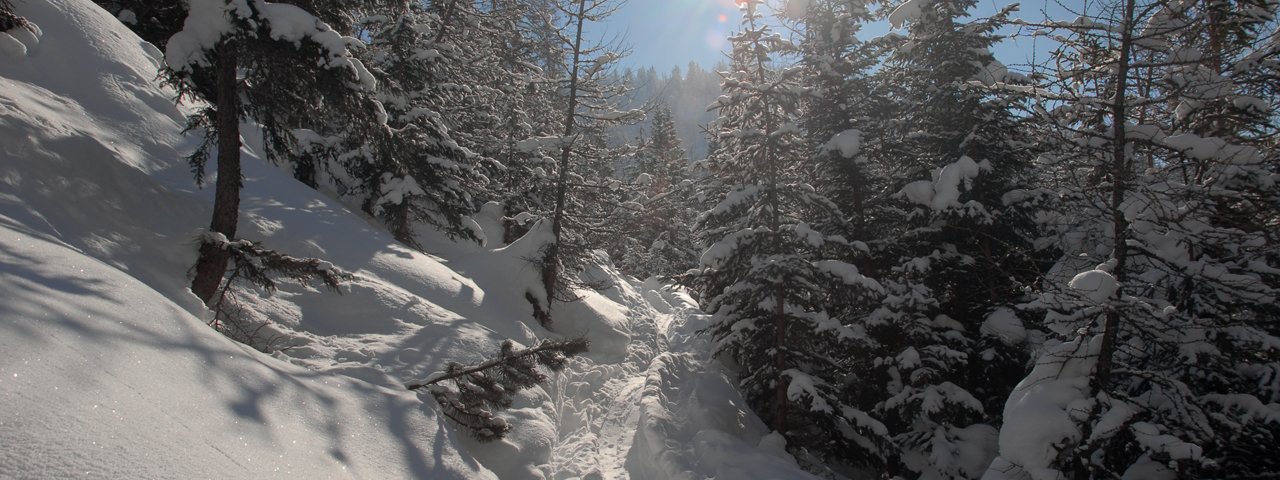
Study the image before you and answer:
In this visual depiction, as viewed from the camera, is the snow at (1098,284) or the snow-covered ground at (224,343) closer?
the snow-covered ground at (224,343)

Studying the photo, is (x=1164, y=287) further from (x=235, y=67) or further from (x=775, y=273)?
(x=235, y=67)

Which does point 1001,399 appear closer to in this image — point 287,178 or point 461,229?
point 461,229

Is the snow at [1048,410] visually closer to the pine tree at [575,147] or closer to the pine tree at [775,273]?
the pine tree at [775,273]

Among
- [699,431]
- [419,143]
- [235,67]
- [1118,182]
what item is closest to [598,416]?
[699,431]

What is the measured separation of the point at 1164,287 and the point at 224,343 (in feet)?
35.3

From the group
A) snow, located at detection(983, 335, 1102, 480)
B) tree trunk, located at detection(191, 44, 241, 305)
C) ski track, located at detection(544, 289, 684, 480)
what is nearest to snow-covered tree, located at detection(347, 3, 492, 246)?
ski track, located at detection(544, 289, 684, 480)

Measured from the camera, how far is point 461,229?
16484 millimetres

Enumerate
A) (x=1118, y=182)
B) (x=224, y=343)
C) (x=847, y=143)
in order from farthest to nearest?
(x=847, y=143), (x=1118, y=182), (x=224, y=343)

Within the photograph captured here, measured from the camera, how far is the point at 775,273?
10.2 metres

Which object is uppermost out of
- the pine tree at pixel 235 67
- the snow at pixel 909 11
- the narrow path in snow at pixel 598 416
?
the snow at pixel 909 11

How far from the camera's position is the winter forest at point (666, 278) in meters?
4.59

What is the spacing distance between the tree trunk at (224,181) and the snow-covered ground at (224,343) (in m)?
0.33

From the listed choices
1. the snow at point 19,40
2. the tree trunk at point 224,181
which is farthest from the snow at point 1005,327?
the snow at point 19,40

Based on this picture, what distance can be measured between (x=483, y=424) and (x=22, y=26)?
9967mm
